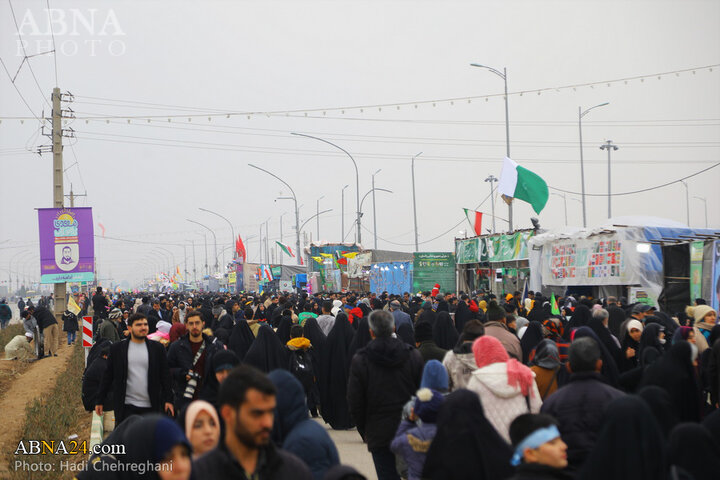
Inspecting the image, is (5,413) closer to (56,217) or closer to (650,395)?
(56,217)

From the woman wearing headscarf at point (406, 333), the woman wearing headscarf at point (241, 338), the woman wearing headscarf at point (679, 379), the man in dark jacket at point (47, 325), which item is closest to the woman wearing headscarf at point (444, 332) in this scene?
the woman wearing headscarf at point (406, 333)

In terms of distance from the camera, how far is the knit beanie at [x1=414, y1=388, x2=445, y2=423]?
532 cm

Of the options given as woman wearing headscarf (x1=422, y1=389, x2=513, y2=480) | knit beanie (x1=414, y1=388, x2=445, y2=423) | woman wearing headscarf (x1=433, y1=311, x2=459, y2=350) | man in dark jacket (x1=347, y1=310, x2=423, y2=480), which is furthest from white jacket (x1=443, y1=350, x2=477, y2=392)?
woman wearing headscarf (x1=433, y1=311, x2=459, y2=350)

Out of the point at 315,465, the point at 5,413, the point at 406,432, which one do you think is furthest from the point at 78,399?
the point at 315,465

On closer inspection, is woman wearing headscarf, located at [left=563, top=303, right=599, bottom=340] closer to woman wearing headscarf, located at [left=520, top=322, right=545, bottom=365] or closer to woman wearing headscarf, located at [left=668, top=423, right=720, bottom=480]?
woman wearing headscarf, located at [left=520, top=322, right=545, bottom=365]

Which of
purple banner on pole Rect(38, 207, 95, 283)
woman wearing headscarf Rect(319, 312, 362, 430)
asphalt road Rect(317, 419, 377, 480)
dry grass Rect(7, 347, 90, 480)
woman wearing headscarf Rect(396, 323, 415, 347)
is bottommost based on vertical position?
dry grass Rect(7, 347, 90, 480)

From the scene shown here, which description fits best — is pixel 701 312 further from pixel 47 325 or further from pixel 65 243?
pixel 47 325

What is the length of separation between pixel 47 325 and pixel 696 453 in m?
23.8

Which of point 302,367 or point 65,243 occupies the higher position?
point 65,243

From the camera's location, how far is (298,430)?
13.6 feet

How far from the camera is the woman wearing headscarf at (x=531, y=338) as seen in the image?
31.2 ft

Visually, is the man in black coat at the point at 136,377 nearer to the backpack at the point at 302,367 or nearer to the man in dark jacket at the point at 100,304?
the backpack at the point at 302,367

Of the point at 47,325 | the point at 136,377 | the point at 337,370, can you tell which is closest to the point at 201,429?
the point at 136,377

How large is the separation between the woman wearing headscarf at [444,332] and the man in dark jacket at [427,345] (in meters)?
4.08
